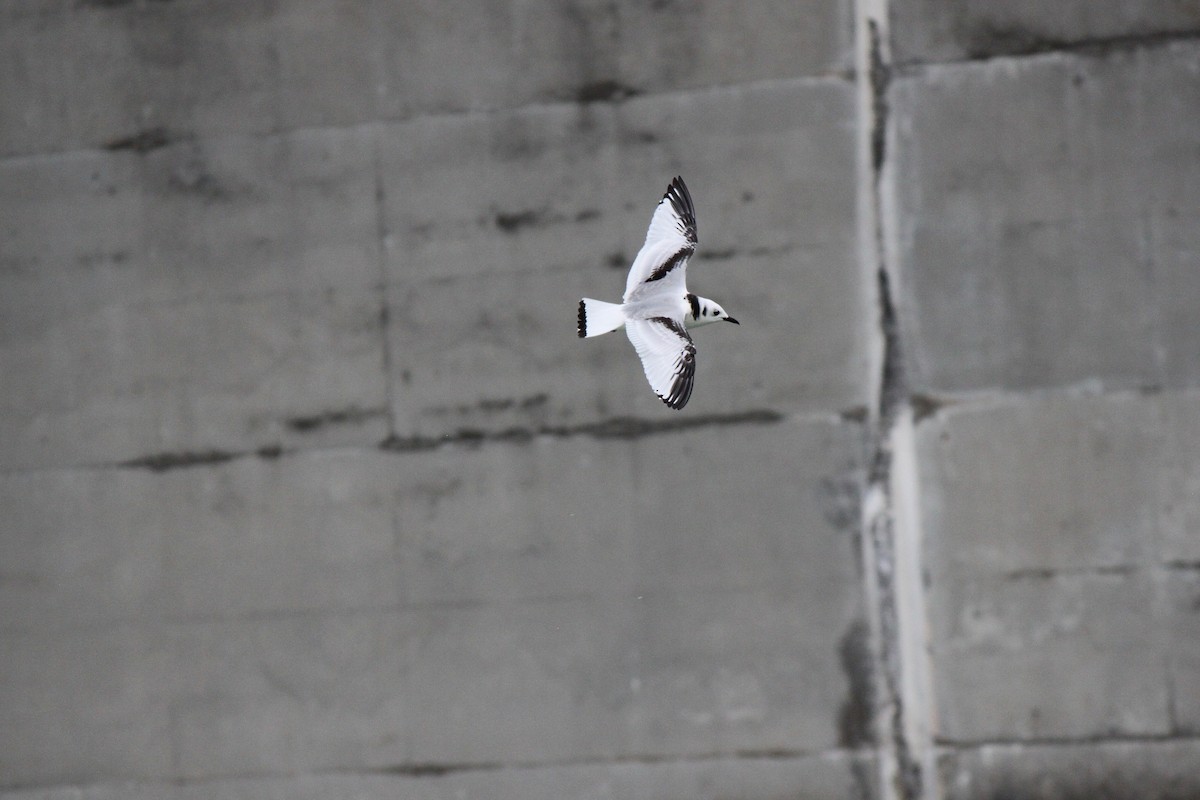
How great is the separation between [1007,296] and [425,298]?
248 cm

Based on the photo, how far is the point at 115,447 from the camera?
5.55 m

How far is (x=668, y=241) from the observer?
4332mm

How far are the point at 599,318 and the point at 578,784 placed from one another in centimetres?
220

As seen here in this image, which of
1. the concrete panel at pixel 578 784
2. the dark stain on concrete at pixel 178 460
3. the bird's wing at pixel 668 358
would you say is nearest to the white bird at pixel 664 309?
the bird's wing at pixel 668 358

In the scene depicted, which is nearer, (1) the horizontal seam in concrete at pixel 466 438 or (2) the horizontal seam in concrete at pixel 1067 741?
(2) the horizontal seam in concrete at pixel 1067 741

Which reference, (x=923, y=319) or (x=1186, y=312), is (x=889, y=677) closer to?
(x=923, y=319)

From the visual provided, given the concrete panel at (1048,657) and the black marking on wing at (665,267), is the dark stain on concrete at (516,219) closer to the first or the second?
the black marking on wing at (665,267)

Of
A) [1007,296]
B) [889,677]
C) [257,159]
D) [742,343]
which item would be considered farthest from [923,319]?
[257,159]

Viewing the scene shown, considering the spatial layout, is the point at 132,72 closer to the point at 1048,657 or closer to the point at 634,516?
the point at 634,516

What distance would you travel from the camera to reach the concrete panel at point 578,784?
5.14 m

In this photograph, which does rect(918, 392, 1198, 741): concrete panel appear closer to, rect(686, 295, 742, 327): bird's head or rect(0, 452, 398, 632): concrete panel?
rect(686, 295, 742, 327): bird's head

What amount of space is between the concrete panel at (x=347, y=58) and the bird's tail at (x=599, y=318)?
4.37 ft

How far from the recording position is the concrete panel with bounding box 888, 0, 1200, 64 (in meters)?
4.98

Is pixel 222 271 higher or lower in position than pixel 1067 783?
higher
